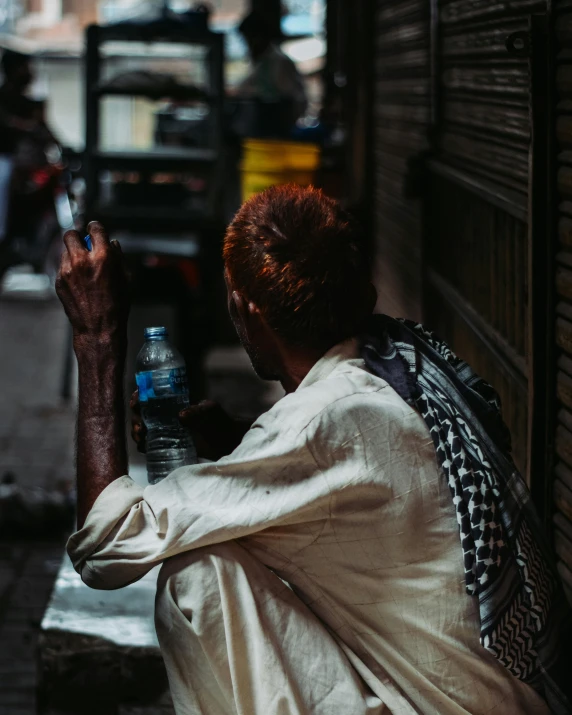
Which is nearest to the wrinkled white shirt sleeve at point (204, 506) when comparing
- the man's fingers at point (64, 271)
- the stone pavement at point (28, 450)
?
the man's fingers at point (64, 271)

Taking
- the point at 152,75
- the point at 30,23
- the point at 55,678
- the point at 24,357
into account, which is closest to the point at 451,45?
the point at 55,678

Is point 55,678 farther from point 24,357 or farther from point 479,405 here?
point 24,357

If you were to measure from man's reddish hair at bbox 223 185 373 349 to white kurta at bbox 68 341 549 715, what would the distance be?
10 cm

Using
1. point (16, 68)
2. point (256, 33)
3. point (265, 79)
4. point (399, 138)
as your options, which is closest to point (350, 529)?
point (399, 138)

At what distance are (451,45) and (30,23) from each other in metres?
33.5

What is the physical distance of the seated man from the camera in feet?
6.35

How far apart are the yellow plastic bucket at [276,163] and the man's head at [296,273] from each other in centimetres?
443

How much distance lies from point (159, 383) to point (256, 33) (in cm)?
836

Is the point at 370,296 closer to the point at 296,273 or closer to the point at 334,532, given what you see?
the point at 296,273

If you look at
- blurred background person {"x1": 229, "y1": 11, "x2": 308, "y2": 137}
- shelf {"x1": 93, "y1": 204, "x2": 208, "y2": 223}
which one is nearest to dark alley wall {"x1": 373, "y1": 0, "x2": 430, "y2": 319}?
shelf {"x1": 93, "y1": 204, "x2": 208, "y2": 223}

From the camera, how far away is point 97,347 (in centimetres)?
218

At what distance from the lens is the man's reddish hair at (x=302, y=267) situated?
1.99 meters

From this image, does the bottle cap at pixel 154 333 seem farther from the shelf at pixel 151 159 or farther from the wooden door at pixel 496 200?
the shelf at pixel 151 159

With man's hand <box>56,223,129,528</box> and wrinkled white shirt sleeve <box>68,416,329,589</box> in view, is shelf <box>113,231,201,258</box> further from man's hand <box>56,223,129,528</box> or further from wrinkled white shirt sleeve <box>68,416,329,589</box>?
wrinkled white shirt sleeve <box>68,416,329,589</box>
